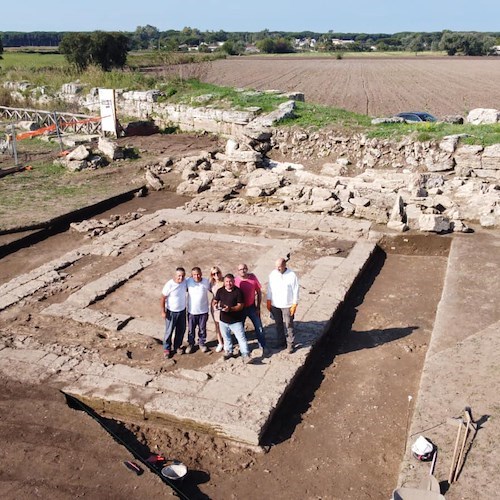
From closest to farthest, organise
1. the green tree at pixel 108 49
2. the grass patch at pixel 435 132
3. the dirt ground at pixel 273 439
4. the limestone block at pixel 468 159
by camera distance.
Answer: the dirt ground at pixel 273 439 → the limestone block at pixel 468 159 → the grass patch at pixel 435 132 → the green tree at pixel 108 49

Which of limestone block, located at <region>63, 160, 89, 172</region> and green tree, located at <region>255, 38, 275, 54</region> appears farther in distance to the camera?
green tree, located at <region>255, 38, 275, 54</region>

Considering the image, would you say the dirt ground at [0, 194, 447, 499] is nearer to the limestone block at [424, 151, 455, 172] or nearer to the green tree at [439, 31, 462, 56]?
the limestone block at [424, 151, 455, 172]

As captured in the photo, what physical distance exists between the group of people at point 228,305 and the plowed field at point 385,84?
23268 mm

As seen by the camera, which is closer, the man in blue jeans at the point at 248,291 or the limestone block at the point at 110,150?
the man in blue jeans at the point at 248,291

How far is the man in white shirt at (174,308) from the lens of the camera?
26.8ft

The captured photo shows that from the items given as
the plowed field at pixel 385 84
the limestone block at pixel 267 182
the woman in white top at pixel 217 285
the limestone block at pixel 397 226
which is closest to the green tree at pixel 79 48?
the plowed field at pixel 385 84

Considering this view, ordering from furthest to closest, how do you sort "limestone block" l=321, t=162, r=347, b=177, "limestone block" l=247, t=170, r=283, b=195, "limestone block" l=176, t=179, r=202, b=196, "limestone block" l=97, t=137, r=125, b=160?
"limestone block" l=97, t=137, r=125, b=160, "limestone block" l=321, t=162, r=347, b=177, "limestone block" l=176, t=179, r=202, b=196, "limestone block" l=247, t=170, r=283, b=195

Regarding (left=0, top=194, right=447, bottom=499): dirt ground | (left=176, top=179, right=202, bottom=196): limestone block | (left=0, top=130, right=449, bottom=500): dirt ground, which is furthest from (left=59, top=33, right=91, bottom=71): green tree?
(left=0, top=194, right=447, bottom=499): dirt ground

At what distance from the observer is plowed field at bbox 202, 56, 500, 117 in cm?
3294

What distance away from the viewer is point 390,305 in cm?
1068

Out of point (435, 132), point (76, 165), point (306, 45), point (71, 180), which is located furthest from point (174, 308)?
point (306, 45)

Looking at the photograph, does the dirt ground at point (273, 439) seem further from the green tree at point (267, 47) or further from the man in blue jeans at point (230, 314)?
the green tree at point (267, 47)

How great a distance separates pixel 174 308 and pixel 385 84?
40493mm

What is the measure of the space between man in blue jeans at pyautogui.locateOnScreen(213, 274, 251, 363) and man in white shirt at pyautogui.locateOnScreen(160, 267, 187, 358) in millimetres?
636
